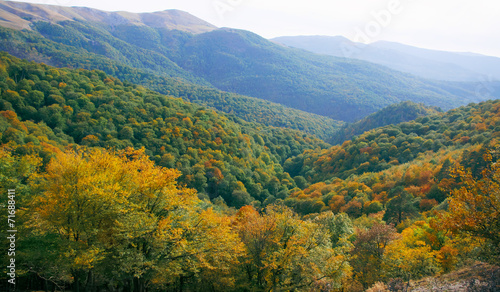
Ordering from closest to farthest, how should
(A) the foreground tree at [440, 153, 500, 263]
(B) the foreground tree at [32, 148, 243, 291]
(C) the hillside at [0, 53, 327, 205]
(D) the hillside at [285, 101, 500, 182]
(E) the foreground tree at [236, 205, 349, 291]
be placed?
1. (A) the foreground tree at [440, 153, 500, 263]
2. (B) the foreground tree at [32, 148, 243, 291]
3. (E) the foreground tree at [236, 205, 349, 291]
4. (C) the hillside at [0, 53, 327, 205]
5. (D) the hillside at [285, 101, 500, 182]

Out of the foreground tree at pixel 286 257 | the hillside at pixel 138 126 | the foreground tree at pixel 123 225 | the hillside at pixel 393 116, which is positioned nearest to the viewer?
the foreground tree at pixel 123 225

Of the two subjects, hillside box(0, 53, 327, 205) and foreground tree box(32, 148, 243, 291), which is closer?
foreground tree box(32, 148, 243, 291)

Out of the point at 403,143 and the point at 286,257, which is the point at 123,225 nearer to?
the point at 286,257

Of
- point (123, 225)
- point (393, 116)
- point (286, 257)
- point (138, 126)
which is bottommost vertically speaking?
point (138, 126)

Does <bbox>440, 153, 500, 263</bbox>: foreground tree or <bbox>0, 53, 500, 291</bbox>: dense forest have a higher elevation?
<bbox>440, 153, 500, 263</bbox>: foreground tree

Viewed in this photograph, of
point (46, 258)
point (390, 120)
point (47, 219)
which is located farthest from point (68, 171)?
point (390, 120)

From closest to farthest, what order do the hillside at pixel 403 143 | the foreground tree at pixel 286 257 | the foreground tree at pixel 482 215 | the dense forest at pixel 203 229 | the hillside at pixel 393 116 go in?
the foreground tree at pixel 482 215 < the dense forest at pixel 203 229 < the foreground tree at pixel 286 257 < the hillside at pixel 403 143 < the hillside at pixel 393 116

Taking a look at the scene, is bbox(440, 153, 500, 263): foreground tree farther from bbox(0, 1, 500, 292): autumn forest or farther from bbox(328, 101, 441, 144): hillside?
bbox(328, 101, 441, 144): hillside

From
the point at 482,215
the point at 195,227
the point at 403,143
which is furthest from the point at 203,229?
the point at 403,143

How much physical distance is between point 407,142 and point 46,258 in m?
104

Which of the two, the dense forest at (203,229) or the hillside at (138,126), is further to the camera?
the hillside at (138,126)

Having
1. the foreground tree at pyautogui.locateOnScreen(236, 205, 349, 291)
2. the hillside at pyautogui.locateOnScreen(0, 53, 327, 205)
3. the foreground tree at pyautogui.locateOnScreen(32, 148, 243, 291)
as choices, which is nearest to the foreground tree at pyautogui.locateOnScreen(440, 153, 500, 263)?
the foreground tree at pyautogui.locateOnScreen(236, 205, 349, 291)

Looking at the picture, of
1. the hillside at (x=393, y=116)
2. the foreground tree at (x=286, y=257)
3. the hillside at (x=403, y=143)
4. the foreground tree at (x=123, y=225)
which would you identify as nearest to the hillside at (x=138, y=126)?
the hillside at (x=403, y=143)

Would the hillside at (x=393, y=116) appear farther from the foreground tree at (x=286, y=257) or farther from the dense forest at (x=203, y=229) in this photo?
the foreground tree at (x=286, y=257)
